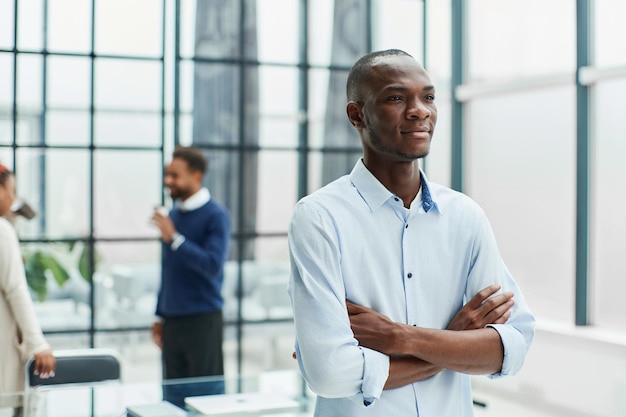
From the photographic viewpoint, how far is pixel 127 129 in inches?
207

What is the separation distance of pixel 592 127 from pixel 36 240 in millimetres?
3373

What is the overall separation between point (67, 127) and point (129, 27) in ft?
2.42

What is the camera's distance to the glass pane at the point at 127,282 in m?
5.25

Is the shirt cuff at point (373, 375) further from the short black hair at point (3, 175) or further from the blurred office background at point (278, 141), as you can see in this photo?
the blurred office background at point (278, 141)

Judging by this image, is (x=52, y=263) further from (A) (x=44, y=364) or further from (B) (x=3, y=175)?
(A) (x=44, y=364)

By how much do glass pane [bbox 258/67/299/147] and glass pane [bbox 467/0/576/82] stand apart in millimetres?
1285

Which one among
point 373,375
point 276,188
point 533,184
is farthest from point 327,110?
point 373,375

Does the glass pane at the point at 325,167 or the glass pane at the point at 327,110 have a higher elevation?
the glass pane at the point at 327,110

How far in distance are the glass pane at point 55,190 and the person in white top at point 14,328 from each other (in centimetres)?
153

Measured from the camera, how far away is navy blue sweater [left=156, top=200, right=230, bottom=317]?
14.5ft

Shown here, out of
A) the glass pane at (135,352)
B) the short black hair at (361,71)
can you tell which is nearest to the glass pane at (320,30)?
the glass pane at (135,352)

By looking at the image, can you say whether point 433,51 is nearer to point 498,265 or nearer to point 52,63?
point 52,63

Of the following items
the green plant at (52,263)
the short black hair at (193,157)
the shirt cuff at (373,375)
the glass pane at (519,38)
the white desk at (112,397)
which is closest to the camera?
the shirt cuff at (373,375)

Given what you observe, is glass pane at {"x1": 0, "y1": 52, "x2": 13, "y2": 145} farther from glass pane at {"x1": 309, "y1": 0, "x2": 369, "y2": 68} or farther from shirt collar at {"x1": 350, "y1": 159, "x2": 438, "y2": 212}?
shirt collar at {"x1": 350, "y1": 159, "x2": 438, "y2": 212}
